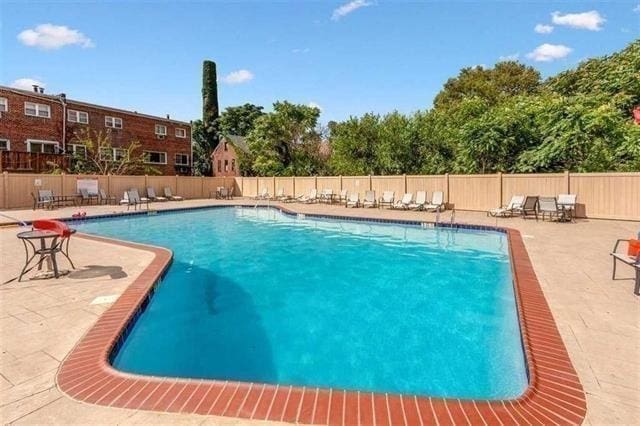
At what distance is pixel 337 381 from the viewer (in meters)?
3.63

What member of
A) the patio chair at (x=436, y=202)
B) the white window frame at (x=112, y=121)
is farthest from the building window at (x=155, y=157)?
the patio chair at (x=436, y=202)

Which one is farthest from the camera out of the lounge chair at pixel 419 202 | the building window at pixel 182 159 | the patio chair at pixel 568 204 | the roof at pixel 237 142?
the roof at pixel 237 142

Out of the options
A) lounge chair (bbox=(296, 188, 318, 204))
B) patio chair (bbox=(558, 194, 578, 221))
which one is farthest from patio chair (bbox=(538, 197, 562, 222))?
lounge chair (bbox=(296, 188, 318, 204))

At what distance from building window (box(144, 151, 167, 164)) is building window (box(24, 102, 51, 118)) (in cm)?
673

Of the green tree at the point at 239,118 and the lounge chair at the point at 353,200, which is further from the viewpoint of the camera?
the green tree at the point at 239,118

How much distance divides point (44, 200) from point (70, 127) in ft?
30.2

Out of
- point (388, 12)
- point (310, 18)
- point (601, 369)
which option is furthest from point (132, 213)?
point (601, 369)

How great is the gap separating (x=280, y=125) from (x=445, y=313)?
27.5m

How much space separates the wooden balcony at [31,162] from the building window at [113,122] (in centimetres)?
471

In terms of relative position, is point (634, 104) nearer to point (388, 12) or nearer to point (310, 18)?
point (388, 12)

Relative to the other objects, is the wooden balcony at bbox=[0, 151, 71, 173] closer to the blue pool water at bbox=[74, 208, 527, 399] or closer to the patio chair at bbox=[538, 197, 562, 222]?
the blue pool water at bbox=[74, 208, 527, 399]

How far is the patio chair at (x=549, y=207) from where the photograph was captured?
12.2 metres

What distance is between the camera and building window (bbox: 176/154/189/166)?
3137 cm

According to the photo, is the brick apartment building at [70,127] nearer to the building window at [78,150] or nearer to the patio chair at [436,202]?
the building window at [78,150]
